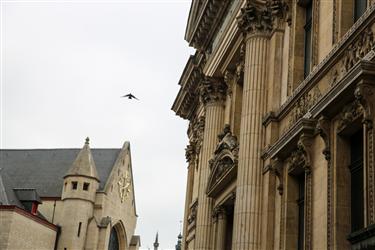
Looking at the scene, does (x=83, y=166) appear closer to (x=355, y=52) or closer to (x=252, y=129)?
(x=252, y=129)

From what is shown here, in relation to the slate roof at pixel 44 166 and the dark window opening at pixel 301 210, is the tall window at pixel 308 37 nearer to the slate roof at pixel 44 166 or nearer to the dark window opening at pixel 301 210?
the dark window opening at pixel 301 210

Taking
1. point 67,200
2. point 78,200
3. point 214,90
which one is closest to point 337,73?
point 214,90

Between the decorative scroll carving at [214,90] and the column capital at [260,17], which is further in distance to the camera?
the decorative scroll carving at [214,90]

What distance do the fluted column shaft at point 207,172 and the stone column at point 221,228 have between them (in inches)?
46.5

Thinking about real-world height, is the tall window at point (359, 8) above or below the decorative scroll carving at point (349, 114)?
above

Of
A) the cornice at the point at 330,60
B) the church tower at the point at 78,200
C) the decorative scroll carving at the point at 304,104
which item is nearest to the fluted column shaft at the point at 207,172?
the cornice at the point at 330,60

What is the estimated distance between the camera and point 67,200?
62.2 m

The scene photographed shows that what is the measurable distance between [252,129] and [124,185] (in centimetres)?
5471

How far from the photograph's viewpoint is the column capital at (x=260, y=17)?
20047 mm

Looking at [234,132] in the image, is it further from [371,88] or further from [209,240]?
[371,88]

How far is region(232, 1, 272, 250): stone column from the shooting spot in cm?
1838

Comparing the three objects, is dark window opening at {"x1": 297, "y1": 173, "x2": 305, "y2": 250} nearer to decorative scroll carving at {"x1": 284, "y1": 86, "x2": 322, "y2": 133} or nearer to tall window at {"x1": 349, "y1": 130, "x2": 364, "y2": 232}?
decorative scroll carving at {"x1": 284, "y1": 86, "x2": 322, "y2": 133}

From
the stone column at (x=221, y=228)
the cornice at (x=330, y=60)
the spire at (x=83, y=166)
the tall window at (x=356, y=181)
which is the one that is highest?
the spire at (x=83, y=166)

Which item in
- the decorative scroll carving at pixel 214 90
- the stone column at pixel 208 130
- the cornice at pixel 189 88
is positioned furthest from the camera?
the cornice at pixel 189 88
